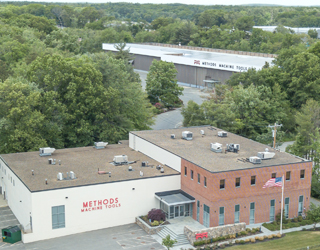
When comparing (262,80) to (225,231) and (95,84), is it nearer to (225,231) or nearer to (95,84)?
(95,84)

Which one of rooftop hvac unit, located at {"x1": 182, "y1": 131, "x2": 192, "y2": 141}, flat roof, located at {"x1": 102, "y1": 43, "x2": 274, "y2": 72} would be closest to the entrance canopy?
rooftop hvac unit, located at {"x1": 182, "y1": 131, "x2": 192, "y2": 141}

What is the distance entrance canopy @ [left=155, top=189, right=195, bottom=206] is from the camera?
1759 inches

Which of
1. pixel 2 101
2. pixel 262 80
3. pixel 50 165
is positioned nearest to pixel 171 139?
pixel 50 165

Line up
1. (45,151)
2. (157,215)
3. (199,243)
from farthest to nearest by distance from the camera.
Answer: (45,151)
(157,215)
(199,243)

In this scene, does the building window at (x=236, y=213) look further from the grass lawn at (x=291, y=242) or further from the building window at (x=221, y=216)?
the grass lawn at (x=291, y=242)

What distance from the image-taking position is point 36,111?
5888cm

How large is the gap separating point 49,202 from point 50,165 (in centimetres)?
862

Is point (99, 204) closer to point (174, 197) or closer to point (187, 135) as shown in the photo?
point (174, 197)

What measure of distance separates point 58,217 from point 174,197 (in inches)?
436

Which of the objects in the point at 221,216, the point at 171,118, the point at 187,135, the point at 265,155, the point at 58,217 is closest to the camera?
the point at 58,217

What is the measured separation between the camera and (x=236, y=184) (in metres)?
43.8

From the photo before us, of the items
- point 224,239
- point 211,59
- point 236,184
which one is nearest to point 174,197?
point 236,184

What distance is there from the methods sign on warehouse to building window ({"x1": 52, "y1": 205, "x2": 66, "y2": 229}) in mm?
1932

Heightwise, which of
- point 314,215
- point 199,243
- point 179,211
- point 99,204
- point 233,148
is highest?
point 233,148
